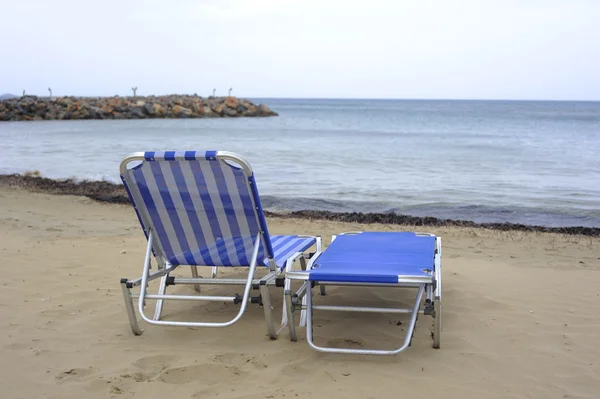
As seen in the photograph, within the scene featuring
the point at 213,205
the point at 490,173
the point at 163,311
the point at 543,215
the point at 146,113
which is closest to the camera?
the point at 213,205

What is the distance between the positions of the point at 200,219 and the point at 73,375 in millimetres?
1126

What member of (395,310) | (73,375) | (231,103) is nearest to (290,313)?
(395,310)

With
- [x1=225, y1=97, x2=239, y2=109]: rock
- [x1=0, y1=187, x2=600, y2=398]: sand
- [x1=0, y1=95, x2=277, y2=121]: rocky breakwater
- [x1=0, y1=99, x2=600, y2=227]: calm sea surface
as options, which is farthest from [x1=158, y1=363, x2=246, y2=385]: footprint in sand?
[x1=225, y1=97, x2=239, y2=109]: rock

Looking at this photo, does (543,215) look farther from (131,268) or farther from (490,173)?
(131,268)

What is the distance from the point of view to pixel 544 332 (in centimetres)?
373

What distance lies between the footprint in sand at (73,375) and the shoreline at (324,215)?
18.5ft

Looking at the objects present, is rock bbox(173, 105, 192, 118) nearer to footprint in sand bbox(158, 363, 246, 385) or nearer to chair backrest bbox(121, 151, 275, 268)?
chair backrest bbox(121, 151, 275, 268)

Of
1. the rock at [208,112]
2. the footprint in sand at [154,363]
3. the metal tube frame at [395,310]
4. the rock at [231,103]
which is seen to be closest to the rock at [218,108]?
the rock at [208,112]

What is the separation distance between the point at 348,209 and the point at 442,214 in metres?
1.49

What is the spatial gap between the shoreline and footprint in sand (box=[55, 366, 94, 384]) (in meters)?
5.64

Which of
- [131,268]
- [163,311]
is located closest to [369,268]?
[163,311]

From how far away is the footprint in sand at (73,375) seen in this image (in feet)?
10.1

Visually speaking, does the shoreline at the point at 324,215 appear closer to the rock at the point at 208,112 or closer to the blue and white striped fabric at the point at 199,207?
the blue and white striped fabric at the point at 199,207

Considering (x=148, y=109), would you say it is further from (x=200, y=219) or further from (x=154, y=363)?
(x=154, y=363)
